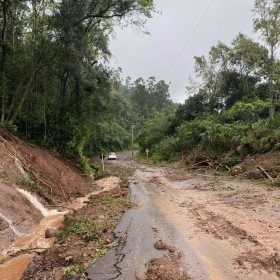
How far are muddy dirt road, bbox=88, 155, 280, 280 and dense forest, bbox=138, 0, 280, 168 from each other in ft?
28.2

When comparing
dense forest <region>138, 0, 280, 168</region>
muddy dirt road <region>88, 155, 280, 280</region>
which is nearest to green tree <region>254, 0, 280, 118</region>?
dense forest <region>138, 0, 280, 168</region>

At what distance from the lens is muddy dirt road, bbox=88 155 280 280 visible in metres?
6.38

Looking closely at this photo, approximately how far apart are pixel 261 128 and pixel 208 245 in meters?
16.5

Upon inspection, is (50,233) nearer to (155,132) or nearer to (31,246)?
(31,246)

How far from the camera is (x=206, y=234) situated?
856cm

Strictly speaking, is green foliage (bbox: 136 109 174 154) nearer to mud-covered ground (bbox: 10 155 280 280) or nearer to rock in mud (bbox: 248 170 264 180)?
rock in mud (bbox: 248 170 264 180)

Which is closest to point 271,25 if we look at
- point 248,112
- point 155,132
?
point 248,112

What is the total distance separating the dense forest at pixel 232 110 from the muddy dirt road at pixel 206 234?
8592 mm

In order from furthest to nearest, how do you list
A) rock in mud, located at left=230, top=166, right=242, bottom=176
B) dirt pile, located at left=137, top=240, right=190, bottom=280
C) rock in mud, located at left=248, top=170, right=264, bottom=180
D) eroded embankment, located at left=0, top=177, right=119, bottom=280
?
rock in mud, located at left=230, top=166, right=242, bottom=176 → rock in mud, located at left=248, top=170, right=264, bottom=180 → eroded embankment, located at left=0, top=177, right=119, bottom=280 → dirt pile, located at left=137, top=240, right=190, bottom=280

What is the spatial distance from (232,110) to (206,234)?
2690 cm

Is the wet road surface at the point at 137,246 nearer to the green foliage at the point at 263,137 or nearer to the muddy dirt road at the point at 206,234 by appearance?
the muddy dirt road at the point at 206,234

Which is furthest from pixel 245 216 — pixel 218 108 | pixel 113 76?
pixel 218 108

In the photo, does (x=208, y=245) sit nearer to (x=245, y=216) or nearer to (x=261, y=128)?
(x=245, y=216)

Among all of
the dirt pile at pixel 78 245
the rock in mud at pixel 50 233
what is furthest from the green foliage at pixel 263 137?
the rock in mud at pixel 50 233
